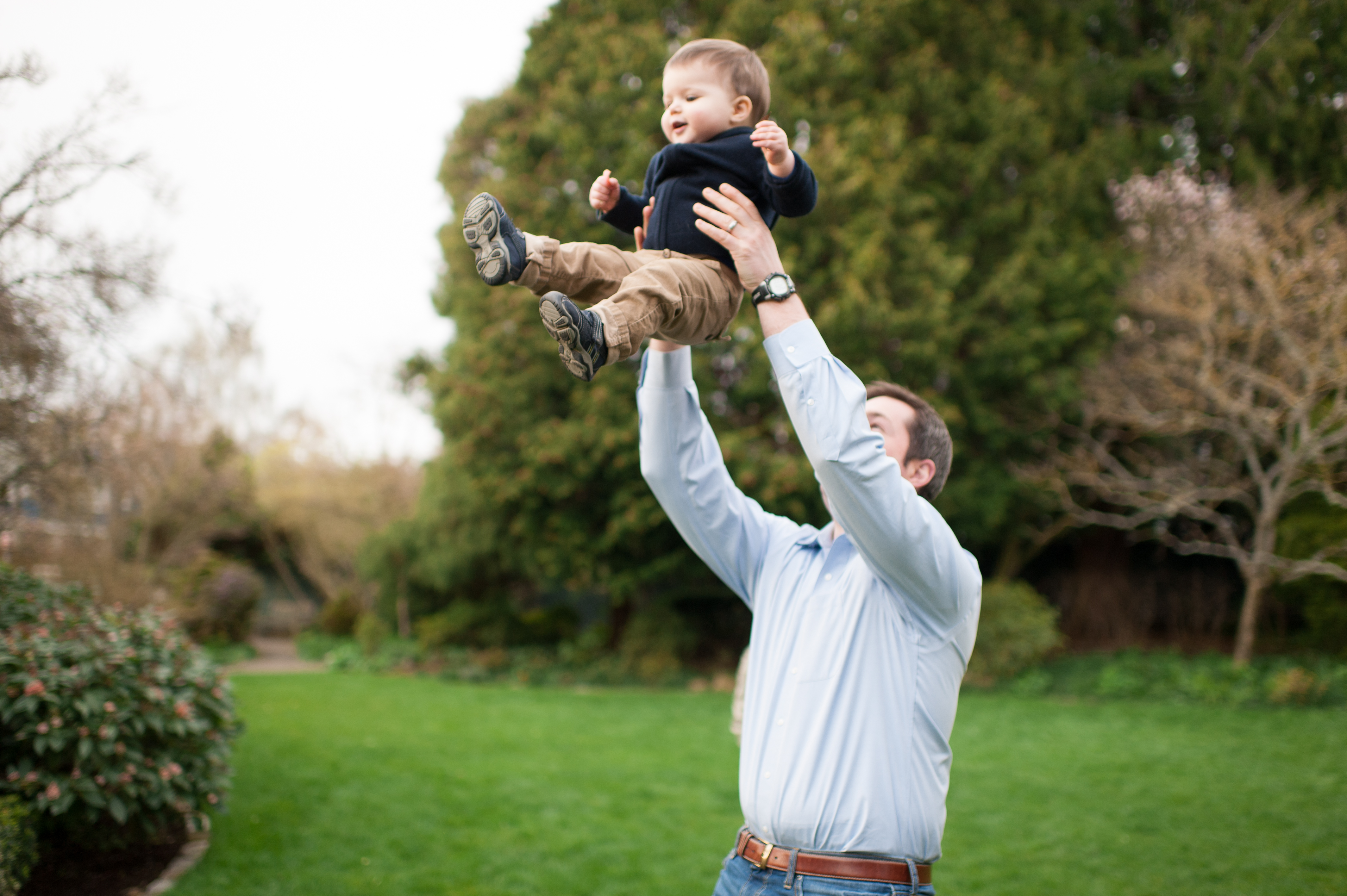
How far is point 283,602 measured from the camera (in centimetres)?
1889

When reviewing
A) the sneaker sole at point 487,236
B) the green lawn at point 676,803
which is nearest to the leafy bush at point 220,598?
the green lawn at point 676,803

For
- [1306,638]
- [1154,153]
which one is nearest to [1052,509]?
[1306,638]

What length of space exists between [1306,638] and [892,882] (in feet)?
38.5

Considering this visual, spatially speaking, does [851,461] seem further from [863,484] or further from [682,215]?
[682,215]

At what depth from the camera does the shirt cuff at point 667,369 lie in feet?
6.88

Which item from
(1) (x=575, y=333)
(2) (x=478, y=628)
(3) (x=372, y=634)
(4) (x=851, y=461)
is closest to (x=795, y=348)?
(4) (x=851, y=461)

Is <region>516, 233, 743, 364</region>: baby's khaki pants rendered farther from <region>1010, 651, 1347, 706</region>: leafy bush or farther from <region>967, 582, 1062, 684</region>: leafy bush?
<region>1010, 651, 1347, 706</region>: leafy bush

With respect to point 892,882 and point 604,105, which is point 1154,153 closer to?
point 604,105

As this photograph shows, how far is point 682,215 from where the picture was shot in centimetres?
204

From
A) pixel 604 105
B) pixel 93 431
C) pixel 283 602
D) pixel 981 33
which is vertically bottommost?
pixel 283 602

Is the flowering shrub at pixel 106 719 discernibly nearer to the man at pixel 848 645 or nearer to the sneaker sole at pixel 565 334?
the man at pixel 848 645

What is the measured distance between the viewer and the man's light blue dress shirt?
1659 millimetres

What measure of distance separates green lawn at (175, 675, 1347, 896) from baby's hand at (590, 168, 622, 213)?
3.75 metres

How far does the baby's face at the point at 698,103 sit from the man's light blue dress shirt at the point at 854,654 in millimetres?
514
